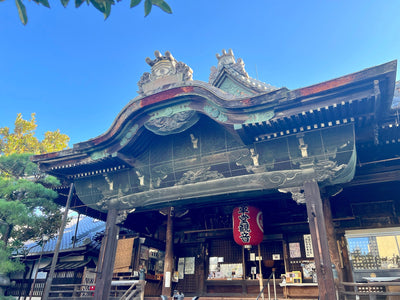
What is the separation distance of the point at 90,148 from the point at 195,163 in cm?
390

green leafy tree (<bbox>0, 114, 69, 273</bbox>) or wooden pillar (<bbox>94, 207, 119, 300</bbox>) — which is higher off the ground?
green leafy tree (<bbox>0, 114, 69, 273</bbox>)

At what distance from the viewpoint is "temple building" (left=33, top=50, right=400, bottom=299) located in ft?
25.0

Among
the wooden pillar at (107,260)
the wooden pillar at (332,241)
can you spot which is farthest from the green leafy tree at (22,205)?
the wooden pillar at (332,241)

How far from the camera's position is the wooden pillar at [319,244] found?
6727 mm

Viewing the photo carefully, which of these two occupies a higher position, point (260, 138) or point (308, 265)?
point (260, 138)

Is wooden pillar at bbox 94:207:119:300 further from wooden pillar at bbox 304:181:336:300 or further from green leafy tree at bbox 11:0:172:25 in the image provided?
green leafy tree at bbox 11:0:172:25

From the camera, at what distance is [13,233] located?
40.5 ft

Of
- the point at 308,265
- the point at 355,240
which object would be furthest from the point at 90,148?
the point at 355,240

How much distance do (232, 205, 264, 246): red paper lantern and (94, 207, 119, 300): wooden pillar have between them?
4.49 metres

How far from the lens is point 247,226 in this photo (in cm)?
1073

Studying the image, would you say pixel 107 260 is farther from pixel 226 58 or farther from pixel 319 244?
pixel 226 58

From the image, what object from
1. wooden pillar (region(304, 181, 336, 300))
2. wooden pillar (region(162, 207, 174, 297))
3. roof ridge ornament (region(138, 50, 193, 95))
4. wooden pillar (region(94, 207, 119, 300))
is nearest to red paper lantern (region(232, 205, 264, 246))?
wooden pillar (region(162, 207, 174, 297))

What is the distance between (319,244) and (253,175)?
2.58 metres

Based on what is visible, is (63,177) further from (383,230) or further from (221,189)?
(383,230)
